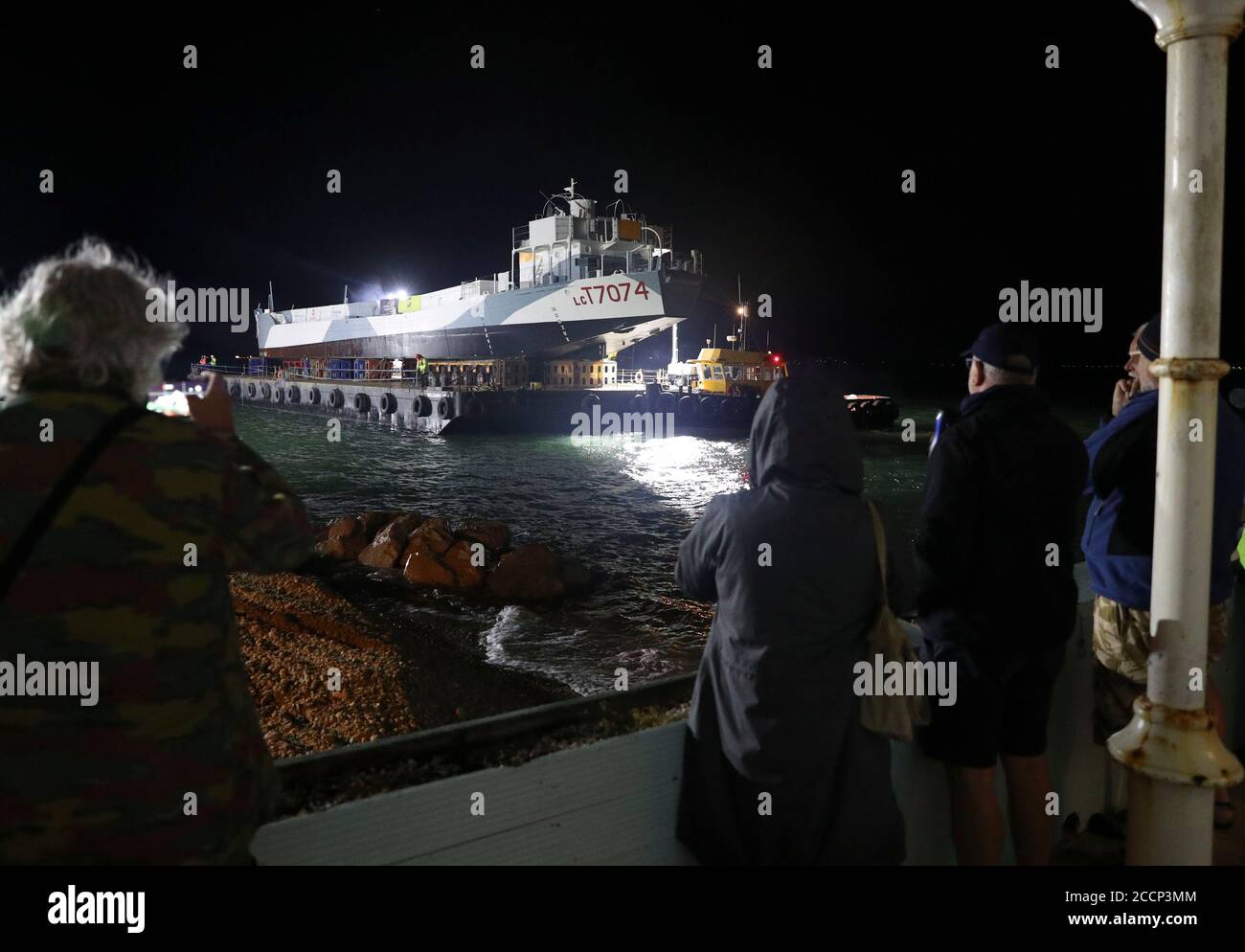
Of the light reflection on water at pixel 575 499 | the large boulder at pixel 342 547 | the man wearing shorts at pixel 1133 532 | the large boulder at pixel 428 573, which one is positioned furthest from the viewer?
the large boulder at pixel 342 547

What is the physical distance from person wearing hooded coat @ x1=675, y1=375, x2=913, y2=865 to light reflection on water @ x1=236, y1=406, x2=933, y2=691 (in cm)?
598

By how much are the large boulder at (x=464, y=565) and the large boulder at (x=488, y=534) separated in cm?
54

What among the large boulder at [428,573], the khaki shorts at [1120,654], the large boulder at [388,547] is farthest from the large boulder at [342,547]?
the khaki shorts at [1120,654]

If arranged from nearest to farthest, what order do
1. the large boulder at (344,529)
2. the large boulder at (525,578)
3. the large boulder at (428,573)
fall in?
the large boulder at (525,578)
the large boulder at (428,573)
the large boulder at (344,529)

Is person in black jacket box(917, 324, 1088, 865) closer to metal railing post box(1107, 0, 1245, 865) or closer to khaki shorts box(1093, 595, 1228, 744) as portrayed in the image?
metal railing post box(1107, 0, 1245, 865)

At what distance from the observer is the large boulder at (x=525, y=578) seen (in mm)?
11008

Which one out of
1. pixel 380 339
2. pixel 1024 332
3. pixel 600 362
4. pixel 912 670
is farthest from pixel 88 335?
pixel 380 339

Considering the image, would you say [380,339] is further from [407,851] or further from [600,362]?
[407,851]

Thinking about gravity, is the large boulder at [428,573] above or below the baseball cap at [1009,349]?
below

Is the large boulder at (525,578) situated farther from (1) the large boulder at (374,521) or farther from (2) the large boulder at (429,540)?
(1) the large boulder at (374,521)

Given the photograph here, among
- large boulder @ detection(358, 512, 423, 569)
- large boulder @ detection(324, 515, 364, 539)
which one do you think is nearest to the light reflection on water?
large boulder @ detection(358, 512, 423, 569)

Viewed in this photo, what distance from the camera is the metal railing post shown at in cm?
231
